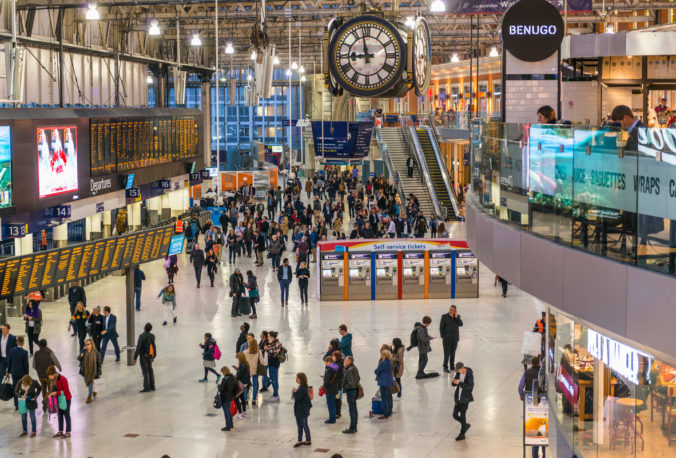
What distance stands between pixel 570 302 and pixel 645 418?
1244 mm

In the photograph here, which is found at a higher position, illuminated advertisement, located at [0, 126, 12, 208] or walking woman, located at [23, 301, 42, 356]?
illuminated advertisement, located at [0, 126, 12, 208]

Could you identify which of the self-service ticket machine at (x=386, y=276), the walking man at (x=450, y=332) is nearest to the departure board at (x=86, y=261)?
the walking man at (x=450, y=332)

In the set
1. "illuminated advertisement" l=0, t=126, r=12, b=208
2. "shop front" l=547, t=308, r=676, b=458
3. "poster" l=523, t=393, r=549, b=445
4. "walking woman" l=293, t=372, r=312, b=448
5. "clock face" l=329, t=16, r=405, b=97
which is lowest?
"walking woman" l=293, t=372, r=312, b=448

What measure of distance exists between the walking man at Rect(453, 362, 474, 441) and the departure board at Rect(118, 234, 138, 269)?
7.54m

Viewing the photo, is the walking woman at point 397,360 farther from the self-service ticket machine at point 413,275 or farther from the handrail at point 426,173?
the handrail at point 426,173

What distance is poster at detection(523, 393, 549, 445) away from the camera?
41.3 feet

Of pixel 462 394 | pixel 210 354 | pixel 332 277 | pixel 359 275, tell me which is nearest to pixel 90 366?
pixel 210 354

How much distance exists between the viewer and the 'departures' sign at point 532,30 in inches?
576

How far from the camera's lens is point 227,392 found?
1572cm

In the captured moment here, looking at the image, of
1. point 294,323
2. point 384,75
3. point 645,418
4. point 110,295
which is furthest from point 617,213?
point 110,295

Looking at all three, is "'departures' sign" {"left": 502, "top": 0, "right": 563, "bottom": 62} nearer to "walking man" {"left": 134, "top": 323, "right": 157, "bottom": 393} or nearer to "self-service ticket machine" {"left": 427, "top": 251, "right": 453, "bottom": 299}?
Answer: "walking man" {"left": 134, "top": 323, "right": 157, "bottom": 393}

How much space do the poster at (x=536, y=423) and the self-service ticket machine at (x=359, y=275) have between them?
14.8 metres

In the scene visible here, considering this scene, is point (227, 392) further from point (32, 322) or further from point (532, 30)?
point (32, 322)

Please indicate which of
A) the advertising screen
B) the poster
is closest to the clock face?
the poster
